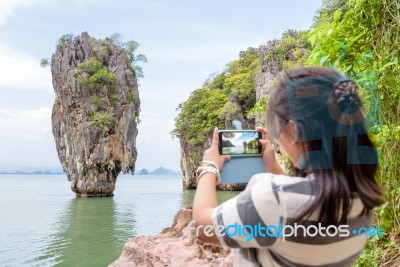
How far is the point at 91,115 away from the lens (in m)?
23.4

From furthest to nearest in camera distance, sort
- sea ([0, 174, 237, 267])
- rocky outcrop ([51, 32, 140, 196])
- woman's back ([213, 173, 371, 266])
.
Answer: rocky outcrop ([51, 32, 140, 196]) → sea ([0, 174, 237, 267]) → woman's back ([213, 173, 371, 266])

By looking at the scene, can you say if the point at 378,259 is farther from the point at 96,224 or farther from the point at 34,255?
the point at 96,224

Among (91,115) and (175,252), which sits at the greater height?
(91,115)

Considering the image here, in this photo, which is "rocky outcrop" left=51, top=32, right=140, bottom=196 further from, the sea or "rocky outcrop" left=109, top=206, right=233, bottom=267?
"rocky outcrop" left=109, top=206, right=233, bottom=267

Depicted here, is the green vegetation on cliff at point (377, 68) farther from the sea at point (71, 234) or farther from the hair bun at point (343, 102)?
the sea at point (71, 234)

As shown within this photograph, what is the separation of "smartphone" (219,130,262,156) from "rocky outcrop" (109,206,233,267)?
3.64ft

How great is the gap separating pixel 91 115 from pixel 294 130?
23.7 metres

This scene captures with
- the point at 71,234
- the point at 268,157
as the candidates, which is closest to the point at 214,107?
the point at 71,234

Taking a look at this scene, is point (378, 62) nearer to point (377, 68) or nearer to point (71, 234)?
point (377, 68)

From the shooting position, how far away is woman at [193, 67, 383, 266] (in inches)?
24.5

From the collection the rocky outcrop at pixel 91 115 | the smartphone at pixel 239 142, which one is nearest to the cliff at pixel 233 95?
the rocky outcrop at pixel 91 115

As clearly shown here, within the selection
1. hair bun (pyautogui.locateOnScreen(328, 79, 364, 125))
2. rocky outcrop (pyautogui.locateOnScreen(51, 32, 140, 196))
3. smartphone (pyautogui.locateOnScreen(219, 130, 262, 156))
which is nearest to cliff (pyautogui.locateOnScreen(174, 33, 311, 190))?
rocky outcrop (pyautogui.locateOnScreen(51, 32, 140, 196))

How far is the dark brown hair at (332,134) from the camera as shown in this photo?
64cm

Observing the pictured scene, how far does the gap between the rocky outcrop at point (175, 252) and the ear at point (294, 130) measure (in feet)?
4.24
